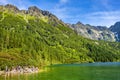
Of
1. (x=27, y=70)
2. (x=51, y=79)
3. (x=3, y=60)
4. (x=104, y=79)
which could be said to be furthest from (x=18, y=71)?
(x=104, y=79)

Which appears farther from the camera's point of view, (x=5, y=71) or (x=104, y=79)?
(x=5, y=71)

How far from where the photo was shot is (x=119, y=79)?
9038 cm

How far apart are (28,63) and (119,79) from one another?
3432 inches

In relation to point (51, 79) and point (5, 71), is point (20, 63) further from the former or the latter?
point (51, 79)

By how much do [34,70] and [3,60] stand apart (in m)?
21.2

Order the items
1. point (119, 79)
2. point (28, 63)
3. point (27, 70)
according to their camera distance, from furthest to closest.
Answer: point (28, 63) < point (27, 70) < point (119, 79)

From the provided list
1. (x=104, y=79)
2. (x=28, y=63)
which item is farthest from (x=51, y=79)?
(x=28, y=63)

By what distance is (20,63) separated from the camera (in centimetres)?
15725

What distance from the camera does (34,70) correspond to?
493ft

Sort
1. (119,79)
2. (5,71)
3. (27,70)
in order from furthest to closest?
(27,70) → (5,71) → (119,79)

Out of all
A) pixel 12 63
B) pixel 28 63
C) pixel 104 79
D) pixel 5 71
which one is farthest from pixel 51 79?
pixel 28 63

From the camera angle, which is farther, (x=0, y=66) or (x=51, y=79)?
(x=0, y=66)

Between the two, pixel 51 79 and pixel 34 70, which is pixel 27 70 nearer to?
pixel 34 70

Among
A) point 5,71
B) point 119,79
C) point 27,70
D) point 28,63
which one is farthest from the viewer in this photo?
point 28,63
